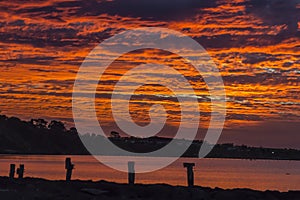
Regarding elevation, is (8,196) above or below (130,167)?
below

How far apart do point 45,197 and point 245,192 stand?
1206cm

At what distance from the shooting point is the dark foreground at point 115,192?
37.2m

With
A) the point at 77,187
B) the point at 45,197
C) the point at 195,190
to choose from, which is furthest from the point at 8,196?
the point at 195,190

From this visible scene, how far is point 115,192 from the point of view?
39.2 meters

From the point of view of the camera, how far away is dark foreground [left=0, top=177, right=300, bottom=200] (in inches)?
1464

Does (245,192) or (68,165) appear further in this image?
(68,165)

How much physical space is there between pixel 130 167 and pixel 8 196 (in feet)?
37.1

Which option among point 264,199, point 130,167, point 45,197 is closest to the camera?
point 45,197

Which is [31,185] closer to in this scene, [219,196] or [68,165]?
[68,165]

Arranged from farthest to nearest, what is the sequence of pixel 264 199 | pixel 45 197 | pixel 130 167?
pixel 130 167 < pixel 264 199 < pixel 45 197

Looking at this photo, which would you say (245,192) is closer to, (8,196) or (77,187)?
(77,187)

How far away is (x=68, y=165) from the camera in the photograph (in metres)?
45.8

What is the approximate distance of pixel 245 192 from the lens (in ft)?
129

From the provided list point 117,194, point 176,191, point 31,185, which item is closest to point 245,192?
point 176,191
